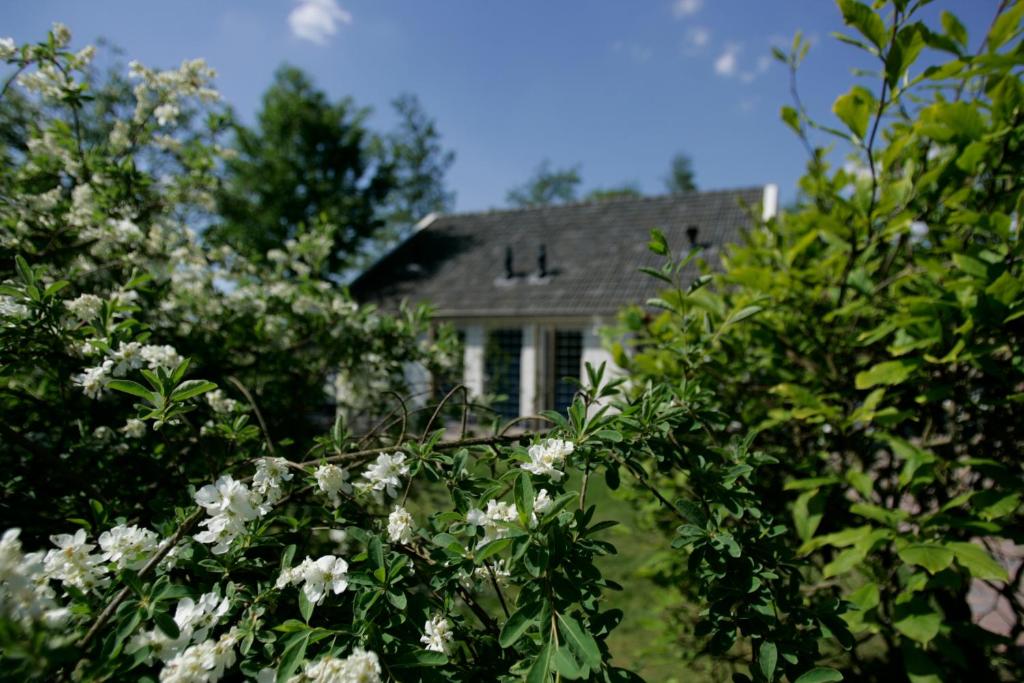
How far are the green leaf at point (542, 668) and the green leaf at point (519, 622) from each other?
0.18 ft

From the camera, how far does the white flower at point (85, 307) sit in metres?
1.45

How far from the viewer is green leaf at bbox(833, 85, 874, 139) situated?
177cm

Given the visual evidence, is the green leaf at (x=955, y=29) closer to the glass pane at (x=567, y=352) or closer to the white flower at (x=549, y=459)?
the white flower at (x=549, y=459)

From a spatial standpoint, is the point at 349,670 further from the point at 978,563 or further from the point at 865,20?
the point at 865,20

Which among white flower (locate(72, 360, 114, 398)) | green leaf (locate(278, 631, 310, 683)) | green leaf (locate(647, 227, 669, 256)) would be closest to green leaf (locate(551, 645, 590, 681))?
green leaf (locate(278, 631, 310, 683))

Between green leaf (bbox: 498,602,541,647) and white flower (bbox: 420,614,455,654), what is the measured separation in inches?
5.0

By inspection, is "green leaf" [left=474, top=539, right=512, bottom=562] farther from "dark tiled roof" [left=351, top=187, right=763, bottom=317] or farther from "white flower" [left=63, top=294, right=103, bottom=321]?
"dark tiled roof" [left=351, top=187, right=763, bottom=317]

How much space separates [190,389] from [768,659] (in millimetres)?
1295

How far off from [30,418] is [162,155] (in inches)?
94.3

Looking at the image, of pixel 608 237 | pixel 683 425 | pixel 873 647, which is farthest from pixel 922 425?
pixel 608 237

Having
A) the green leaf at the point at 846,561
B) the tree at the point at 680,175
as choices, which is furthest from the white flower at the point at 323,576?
the tree at the point at 680,175

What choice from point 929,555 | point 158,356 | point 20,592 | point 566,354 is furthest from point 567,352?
point 20,592

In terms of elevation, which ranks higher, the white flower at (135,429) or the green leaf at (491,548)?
the white flower at (135,429)

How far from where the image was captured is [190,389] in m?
1.11
